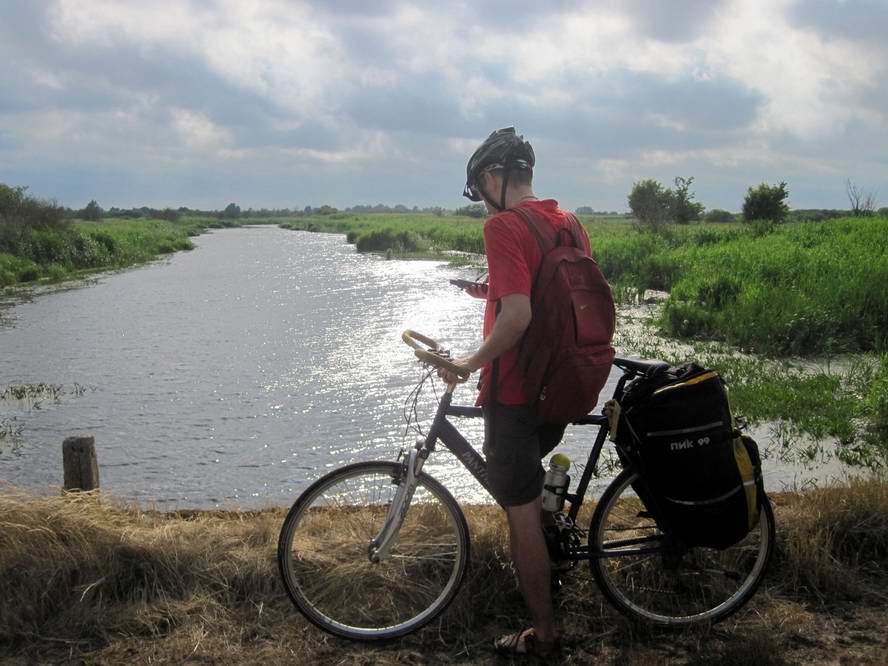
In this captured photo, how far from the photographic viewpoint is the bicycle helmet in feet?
9.83

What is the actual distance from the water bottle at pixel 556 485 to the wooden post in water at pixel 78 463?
2.78 meters

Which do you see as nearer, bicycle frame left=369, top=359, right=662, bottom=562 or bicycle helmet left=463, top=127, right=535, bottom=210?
bicycle helmet left=463, top=127, right=535, bottom=210

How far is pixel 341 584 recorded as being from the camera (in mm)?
3662

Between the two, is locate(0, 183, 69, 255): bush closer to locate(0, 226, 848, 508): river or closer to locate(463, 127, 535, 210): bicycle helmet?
locate(0, 226, 848, 508): river

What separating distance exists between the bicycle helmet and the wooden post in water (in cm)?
301

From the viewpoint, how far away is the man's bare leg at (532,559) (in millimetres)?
3162

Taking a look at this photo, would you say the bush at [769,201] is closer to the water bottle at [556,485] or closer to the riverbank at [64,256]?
the riverbank at [64,256]

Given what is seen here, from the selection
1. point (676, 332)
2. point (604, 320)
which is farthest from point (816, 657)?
point (676, 332)

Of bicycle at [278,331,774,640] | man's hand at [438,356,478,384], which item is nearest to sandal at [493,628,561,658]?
bicycle at [278,331,774,640]

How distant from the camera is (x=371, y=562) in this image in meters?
3.62

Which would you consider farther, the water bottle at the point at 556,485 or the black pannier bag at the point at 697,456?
the water bottle at the point at 556,485

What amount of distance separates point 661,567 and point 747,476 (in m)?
0.70

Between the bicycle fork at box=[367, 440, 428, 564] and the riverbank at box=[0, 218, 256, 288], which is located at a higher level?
the riverbank at box=[0, 218, 256, 288]

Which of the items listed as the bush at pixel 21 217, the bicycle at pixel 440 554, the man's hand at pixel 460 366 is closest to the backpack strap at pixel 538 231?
the man's hand at pixel 460 366
